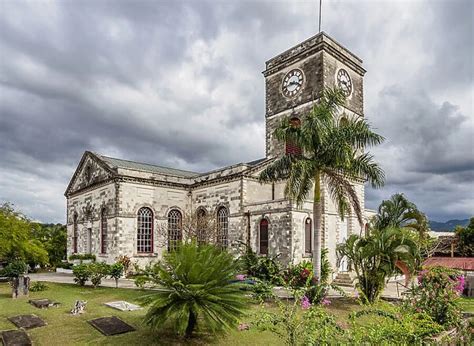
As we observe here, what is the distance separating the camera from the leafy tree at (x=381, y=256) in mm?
13672

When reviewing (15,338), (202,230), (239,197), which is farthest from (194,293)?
(202,230)

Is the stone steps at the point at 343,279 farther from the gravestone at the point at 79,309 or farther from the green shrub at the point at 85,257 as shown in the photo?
the green shrub at the point at 85,257

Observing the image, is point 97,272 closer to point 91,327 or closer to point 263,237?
point 91,327

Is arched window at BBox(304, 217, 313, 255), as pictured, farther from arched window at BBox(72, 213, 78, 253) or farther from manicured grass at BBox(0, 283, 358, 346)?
arched window at BBox(72, 213, 78, 253)

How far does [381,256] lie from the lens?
45.6ft

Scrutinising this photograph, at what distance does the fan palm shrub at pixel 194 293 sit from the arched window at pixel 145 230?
16373mm

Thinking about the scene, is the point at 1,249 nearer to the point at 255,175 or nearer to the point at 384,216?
the point at 255,175

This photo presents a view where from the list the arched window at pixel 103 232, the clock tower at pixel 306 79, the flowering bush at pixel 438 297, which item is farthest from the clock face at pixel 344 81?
the arched window at pixel 103 232

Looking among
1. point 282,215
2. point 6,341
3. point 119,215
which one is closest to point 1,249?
point 119,215

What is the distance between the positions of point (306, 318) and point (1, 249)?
1589 cm

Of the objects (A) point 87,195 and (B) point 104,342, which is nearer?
(B) point 104,342

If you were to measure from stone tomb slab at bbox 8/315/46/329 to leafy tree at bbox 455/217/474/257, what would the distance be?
98.5 feet

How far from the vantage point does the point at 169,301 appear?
821 centimetres

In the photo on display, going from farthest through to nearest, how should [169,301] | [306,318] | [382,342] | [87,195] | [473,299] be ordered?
[87,195], [473,299], [169,301], [306,318], [382,342]
